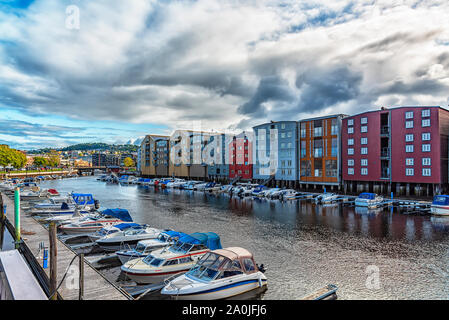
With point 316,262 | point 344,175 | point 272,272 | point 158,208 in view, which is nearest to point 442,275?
point 316,262

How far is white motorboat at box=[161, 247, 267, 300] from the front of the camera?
1570 centimetres

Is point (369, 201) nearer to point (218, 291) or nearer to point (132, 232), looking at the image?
point (132, 232)

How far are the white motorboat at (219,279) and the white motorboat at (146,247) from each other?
675 cm

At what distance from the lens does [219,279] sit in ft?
53.6

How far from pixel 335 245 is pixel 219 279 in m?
16.6

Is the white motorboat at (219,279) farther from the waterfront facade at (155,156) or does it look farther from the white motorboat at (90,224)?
the waterfront facade at (155,156)

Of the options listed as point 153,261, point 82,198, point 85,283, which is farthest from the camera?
point 82,198

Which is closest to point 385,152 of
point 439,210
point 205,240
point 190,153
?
point 439,210

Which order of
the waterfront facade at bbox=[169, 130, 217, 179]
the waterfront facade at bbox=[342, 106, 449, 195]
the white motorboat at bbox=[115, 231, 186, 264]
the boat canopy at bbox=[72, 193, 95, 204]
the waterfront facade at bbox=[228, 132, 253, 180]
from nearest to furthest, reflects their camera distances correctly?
the white motorboat at bbox=[115, 231, 186, 264]
the boat canopy at bbox=[72, 193, 95, 204]
the waterfront facade at bbox=[342, 106, 449, 195]
the waterfront facade at bbox=[228, 132, 253, 180]
the waterfront facade at bbox=[169, 130, 217, 179]

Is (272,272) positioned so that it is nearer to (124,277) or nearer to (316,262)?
(316,262)

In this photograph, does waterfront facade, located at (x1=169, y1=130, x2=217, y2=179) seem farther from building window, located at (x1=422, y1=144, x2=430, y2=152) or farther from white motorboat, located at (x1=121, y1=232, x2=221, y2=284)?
white motorboat, located at (x1=121, y1=232, x2=221, y2=284)

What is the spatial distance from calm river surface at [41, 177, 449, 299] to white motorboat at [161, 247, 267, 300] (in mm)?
1548

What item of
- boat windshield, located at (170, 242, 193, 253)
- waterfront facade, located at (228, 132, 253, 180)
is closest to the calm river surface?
boat windshield, located at (170, 242, 193, 253)
